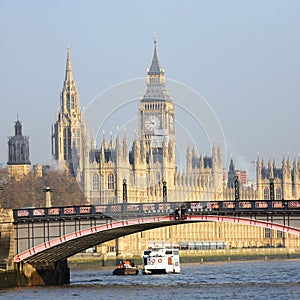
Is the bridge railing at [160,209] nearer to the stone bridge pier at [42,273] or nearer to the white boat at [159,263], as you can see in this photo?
the stone bridge pier at [42,273]

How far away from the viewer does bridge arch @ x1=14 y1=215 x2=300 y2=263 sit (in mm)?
108250

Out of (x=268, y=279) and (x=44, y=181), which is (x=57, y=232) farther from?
(x=44, y=181)

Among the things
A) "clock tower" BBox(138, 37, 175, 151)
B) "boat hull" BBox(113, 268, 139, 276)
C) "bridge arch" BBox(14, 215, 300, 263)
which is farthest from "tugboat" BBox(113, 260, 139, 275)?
"bridge arch" BBox(14, 215, 300, 263)

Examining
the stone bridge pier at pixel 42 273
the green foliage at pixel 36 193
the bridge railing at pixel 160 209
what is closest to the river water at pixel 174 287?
the stone bridge pier at pixel 42 273

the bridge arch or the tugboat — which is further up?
the bridge arch

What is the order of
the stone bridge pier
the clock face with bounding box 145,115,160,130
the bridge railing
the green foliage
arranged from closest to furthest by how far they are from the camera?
the bridge railing < the stone bridge pier < the clock face with bounding box 145,115,160,130 < the green foliage

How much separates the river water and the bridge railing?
176 inches

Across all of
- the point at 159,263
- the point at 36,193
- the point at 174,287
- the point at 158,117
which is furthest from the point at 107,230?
the point at 36,193

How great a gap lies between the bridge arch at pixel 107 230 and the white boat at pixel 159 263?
27.1 m

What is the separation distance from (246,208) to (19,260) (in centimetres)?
1423

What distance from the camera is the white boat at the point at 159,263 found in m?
142

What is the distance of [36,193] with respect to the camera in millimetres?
186625

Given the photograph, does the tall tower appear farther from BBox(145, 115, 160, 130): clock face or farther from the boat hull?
the boat hull

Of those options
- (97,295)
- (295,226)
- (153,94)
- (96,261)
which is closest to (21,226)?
(97,295)
